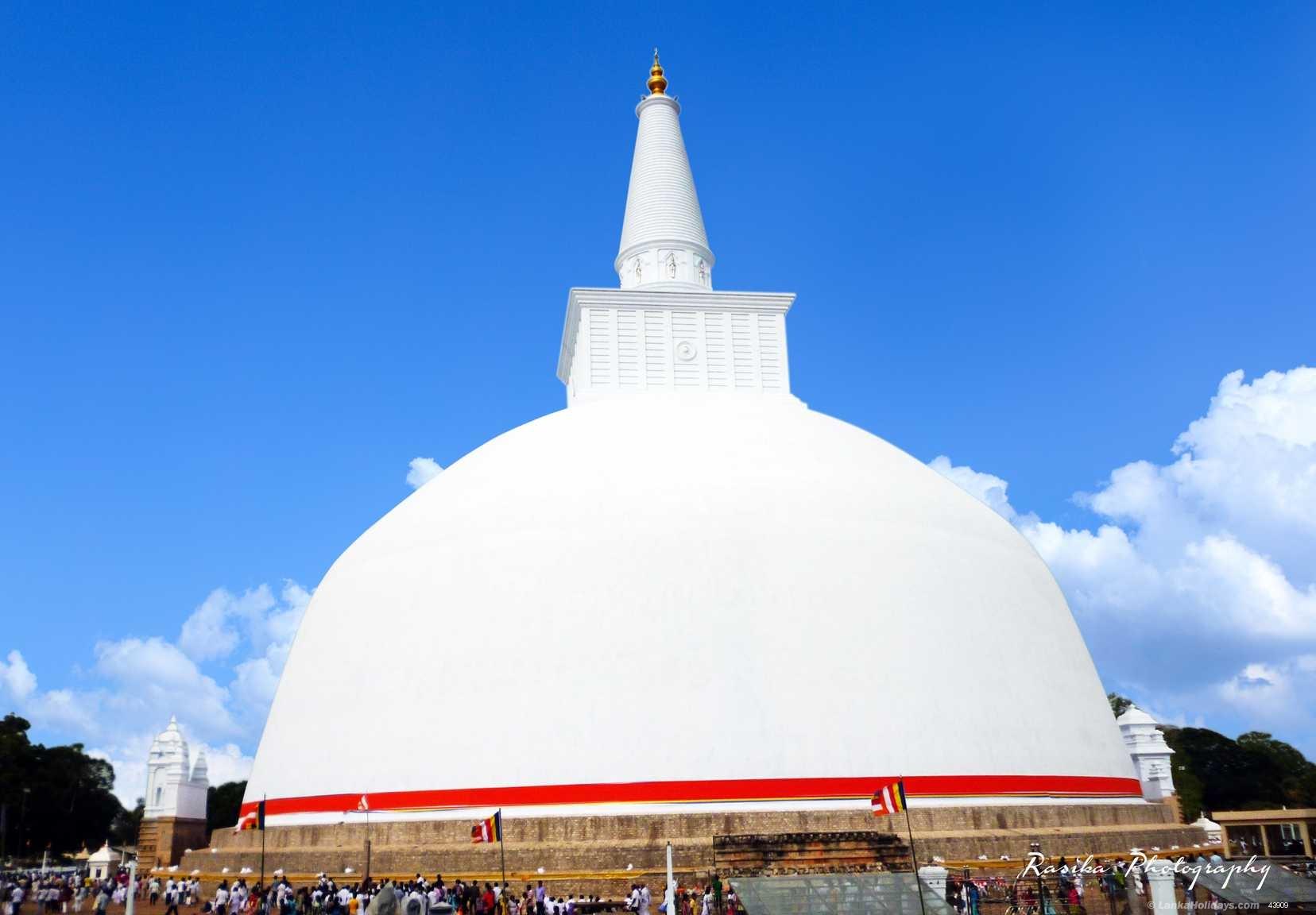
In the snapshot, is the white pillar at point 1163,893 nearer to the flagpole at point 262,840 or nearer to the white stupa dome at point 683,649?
the white stupa dome at point 683,649

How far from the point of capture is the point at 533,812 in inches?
759

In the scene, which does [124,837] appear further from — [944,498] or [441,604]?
[944,498]

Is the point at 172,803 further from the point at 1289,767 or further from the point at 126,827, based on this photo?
the point at 1289,767

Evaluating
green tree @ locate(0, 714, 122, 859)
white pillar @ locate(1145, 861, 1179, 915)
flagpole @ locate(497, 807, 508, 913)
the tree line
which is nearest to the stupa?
flagpole @ locate(497, 807, 508, 913)

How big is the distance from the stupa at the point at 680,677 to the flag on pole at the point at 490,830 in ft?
1.78

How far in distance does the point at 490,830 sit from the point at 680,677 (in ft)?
14.1

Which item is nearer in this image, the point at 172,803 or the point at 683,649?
the point at 683,649

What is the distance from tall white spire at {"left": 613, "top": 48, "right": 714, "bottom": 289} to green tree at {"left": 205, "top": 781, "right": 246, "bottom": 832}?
3398 cm

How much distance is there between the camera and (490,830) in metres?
17.9

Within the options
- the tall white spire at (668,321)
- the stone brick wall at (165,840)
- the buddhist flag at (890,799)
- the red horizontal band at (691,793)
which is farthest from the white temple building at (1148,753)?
the stone brick wall at (165,840)

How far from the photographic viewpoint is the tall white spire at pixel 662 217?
99.1 feet

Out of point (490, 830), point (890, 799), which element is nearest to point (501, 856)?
point (490, 830)

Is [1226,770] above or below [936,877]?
above

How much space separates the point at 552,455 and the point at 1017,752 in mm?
11352
